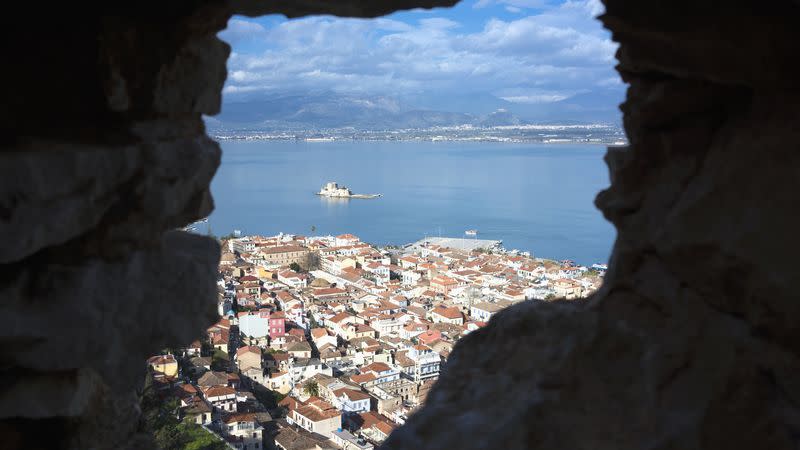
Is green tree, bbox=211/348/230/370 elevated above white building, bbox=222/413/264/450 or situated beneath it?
situated beneath

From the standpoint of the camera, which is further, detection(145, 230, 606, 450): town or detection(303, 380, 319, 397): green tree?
detection(303, 380, 319, 397): green tree

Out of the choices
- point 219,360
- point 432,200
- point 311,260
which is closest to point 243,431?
point 219,360

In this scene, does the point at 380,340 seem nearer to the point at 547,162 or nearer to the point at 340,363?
the point at 340,363

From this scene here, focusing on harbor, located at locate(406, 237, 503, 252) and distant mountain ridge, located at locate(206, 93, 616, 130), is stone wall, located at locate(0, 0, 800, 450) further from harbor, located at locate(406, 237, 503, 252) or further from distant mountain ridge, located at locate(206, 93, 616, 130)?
distant mountain ridge, located at locate(206, 93, 616, 130)

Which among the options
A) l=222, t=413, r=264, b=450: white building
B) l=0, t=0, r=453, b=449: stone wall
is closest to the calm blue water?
l=222, t=413, r=264, b=450: white building

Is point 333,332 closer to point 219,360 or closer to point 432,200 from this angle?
point 219,360

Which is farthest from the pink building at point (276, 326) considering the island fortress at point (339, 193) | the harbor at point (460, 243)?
the island fortress at point (339, 193)
